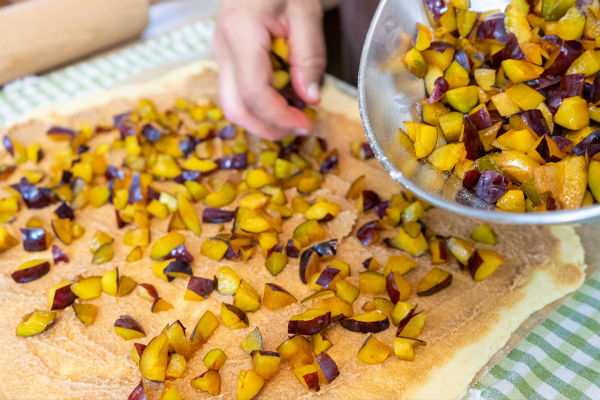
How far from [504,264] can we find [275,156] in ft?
2.75

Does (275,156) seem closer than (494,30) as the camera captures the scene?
No

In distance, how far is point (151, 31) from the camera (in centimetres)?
292

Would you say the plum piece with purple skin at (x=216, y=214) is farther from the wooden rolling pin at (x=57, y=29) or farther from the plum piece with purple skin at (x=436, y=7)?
the wooden rolling pin at (x=57, y=29)

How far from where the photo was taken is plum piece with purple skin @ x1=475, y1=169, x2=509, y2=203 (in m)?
1.19

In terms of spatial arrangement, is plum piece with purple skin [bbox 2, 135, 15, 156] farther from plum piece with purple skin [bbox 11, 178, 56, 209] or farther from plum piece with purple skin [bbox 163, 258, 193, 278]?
plum piece with purple skin [bbox 163, 258, 193, 278]

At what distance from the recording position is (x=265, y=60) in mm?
1786

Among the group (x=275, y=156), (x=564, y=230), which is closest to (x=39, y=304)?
(x=275, y=156)

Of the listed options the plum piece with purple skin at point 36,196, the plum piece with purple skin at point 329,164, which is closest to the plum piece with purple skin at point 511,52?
the plum piece with purple skin at point 329,164

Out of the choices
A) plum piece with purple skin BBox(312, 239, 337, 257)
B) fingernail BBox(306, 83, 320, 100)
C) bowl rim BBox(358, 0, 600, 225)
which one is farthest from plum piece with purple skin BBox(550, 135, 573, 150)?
fingernail BBox(306, 83, 320, 100)

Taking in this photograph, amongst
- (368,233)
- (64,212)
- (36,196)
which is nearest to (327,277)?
(368,233)

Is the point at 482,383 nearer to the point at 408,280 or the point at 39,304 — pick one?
the point at 408,280

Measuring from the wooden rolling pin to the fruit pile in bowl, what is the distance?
1764 mm

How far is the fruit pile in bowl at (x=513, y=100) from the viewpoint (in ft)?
3.91

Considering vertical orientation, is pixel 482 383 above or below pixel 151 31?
below
